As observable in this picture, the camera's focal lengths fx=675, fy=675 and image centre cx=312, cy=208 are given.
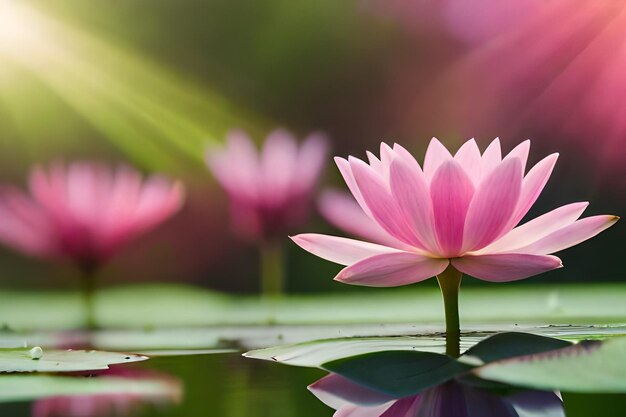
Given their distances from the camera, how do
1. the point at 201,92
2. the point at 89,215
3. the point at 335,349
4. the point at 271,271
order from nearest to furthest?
the point at 335,349 → the point at 89,215 → the point at 271,271 → the point at 201,92

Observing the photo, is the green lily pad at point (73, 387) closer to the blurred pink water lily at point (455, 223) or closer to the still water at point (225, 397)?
the still water at point (225, 397)

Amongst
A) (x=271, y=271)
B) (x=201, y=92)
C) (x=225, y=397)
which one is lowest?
(x=225, y=397)

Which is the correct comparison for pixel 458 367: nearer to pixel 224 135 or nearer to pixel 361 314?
pixel 361 314

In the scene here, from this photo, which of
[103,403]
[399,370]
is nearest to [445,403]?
[399,370]

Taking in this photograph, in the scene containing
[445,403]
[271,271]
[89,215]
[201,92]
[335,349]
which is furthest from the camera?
[201,92]

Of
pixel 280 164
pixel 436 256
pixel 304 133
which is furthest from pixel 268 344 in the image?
pixel 304 133

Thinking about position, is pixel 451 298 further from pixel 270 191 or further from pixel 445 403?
pixel 270 191

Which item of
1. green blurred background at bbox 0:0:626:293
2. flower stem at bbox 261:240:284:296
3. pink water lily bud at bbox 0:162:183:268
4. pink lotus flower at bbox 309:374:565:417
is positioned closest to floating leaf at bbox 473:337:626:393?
pink lotus flower at bbox 309:374:565:417
